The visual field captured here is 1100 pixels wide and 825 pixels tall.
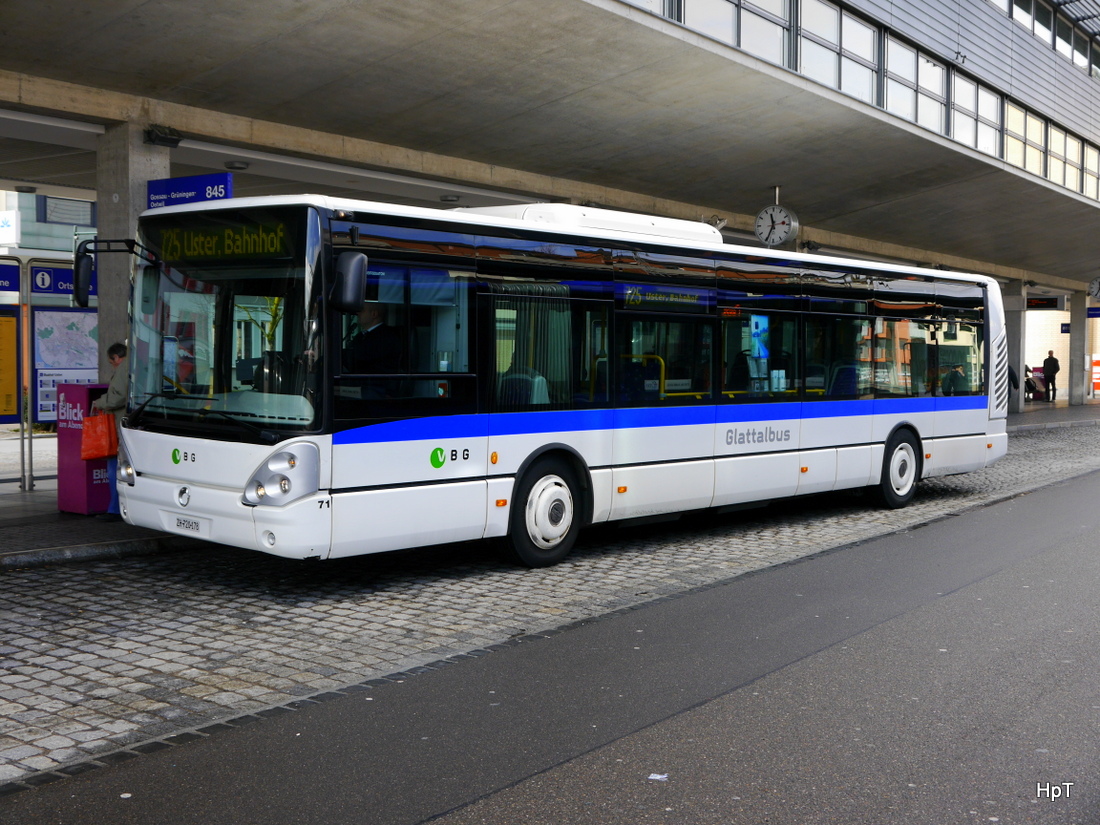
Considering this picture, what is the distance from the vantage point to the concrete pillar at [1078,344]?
140 feet

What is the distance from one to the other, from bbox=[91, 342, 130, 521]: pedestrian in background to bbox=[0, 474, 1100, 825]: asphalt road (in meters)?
5.61

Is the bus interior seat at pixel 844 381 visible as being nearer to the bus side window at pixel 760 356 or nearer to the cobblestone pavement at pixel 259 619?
the bus side window at pixel 760 356

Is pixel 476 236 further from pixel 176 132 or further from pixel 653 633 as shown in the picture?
pixel 176 132

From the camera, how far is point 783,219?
2033 cm

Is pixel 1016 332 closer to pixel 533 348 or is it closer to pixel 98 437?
pixel 533 348

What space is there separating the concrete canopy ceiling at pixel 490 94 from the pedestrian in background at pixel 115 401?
3.08 meters

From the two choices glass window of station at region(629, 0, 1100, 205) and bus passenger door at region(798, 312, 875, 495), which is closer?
bus passenger door at region(798, 312, 875, 495)

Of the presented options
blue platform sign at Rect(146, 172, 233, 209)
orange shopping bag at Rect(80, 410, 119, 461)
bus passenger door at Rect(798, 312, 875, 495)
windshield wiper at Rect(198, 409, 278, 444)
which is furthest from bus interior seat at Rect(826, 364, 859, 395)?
orange shopping bag at Rect(80, 410, 119, 461)

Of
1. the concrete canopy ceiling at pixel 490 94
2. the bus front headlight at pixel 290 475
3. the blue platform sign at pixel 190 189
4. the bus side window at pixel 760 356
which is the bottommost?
the bus front headlight at pixel 290 475

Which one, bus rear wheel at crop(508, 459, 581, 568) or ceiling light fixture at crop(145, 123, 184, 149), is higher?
ceiling light fixture at crop(145, 123, 184, 149)

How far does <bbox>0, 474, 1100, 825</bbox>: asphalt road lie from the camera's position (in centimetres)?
420

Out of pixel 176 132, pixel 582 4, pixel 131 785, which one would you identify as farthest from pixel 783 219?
pixel 131 785

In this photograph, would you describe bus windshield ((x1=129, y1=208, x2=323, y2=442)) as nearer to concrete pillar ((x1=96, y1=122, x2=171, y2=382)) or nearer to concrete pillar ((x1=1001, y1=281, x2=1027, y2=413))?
concrete pillar ((x1=96, y1=122, x2=171, y2=382))

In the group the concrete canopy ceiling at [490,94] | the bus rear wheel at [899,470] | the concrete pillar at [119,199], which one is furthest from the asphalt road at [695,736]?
the concrete pillar at [119,199]
